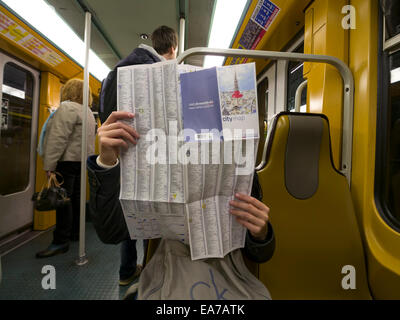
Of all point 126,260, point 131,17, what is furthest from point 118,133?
point 131,17

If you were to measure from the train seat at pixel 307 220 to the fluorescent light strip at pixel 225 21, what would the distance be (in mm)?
1496

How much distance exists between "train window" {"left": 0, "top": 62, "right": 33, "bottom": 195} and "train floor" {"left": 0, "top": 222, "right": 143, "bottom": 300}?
3.06 ft

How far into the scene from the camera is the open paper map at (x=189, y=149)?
0.56 meters

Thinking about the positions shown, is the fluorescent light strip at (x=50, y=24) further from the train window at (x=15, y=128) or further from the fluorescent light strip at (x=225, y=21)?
the fluorescent light strip at (x=225, y=21)

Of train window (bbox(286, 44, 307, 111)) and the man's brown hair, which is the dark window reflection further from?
the man's brown hair

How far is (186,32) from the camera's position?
2.52 m

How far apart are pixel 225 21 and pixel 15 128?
3045mm

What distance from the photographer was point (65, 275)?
194 centimetres

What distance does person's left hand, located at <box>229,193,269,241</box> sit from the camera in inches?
24.3

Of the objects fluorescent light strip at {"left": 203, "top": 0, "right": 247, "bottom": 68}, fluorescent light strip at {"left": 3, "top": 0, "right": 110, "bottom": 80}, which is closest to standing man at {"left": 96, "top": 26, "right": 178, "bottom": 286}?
fluorescent light strip at {"left": 203, "top": 0, "right": 247, "bottom": 68}

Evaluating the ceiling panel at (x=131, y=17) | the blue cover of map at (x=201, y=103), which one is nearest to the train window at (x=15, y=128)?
the ceiling panel at (x=131, y=17)

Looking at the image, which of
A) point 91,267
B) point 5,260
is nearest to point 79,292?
point 91,267

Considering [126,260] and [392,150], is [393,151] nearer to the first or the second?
[392,150]
